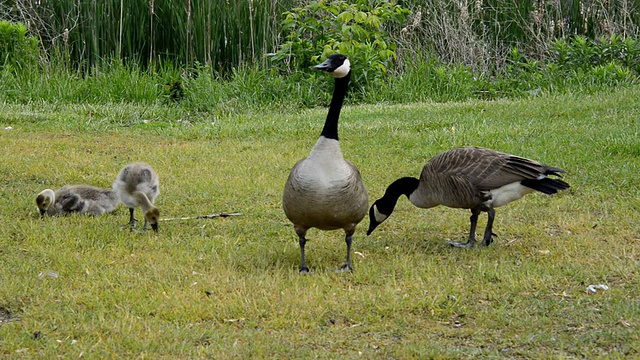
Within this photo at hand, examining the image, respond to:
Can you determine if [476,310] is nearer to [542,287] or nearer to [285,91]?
[542,287]

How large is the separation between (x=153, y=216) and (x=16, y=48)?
828cm

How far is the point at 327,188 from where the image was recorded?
18.5ft

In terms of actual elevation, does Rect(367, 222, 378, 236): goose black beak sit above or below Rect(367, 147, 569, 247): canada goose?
below

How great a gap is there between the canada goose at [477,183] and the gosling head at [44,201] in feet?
9.39

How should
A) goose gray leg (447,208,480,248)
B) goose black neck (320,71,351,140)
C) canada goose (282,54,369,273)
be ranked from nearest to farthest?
canada goose (282,54,369,273)
goose black neck (320,71,351,140)
goose gray leg (447,208,480,248)

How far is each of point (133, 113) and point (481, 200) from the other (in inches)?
284

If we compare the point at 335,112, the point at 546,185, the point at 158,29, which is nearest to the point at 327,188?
the point at 335,112

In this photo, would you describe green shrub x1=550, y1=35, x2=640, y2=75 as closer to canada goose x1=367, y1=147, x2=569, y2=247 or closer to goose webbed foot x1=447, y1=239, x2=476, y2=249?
canada goose x1=367, y1=147, x2=569, y2=247

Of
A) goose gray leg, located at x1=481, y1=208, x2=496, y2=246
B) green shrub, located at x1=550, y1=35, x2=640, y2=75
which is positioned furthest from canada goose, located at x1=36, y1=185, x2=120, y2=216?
green shrub, located at x1=550, y1=35, x2=640, y2=75

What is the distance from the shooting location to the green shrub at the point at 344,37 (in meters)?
13.5

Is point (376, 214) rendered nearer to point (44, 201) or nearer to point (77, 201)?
point (77, 201)

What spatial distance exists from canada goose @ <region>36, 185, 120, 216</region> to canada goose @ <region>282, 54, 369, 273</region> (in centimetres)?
243

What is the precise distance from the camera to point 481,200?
6.48 meters

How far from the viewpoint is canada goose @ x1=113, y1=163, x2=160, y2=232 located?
6926mm
